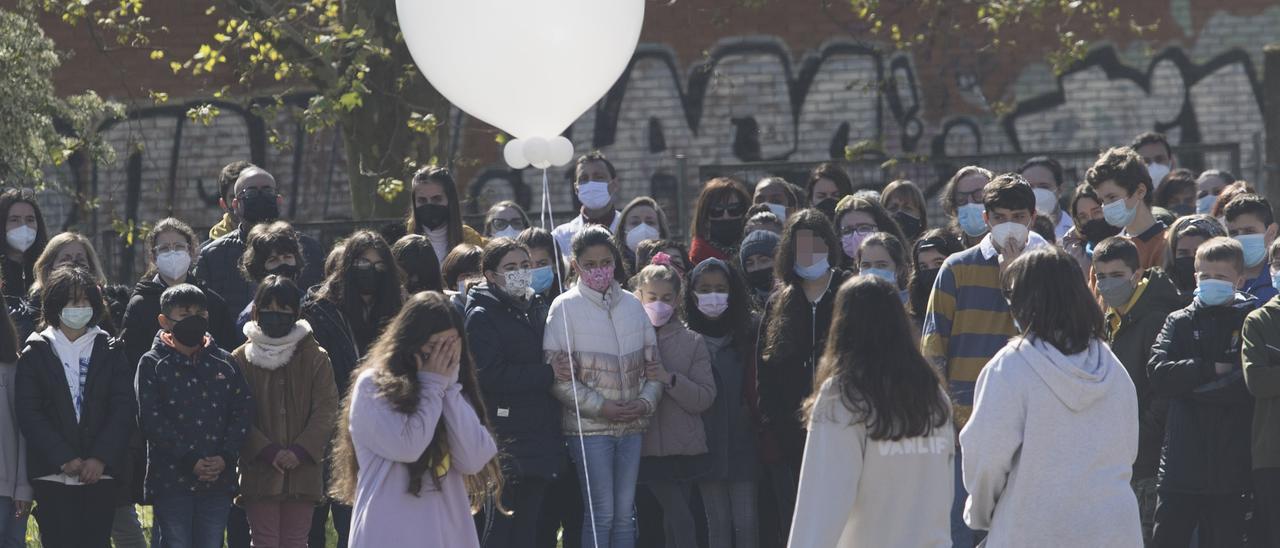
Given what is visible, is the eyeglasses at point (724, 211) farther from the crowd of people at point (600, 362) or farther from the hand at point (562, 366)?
the hand at point (562, 366)

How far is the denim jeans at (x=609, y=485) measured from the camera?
8.16m

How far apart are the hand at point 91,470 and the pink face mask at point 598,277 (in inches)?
91.3

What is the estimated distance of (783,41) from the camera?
1769cm

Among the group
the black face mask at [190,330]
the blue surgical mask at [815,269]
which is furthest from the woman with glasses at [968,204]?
the black face mask at [190,330]

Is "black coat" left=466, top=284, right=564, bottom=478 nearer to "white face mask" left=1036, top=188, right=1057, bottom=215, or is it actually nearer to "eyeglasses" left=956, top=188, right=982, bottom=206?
"eyeglasses" left=956, top=188, right=982, bottom=206

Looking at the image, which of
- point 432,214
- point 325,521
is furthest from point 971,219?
point 325,521

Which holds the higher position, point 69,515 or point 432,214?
point 432,214

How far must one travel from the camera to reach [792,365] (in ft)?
26.7

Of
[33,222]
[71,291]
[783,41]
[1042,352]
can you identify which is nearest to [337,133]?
[783,41]

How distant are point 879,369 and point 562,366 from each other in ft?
9.31

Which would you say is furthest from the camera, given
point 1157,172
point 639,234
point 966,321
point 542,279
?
point 1157,172

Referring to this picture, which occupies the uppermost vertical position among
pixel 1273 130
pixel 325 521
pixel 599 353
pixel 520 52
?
pixel 1273 130

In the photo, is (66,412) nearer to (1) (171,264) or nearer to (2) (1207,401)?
(1) (171,264)

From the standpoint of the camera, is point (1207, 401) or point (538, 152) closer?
point (538, 152)
